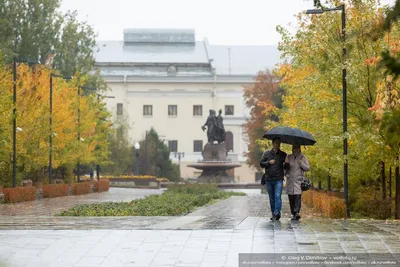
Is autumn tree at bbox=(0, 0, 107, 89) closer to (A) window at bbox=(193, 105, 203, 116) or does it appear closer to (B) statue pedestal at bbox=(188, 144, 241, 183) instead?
(B) statue pedestal at bbox=(188, 144, 241, 183)

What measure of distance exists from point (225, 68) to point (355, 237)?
Result: 80392 mm

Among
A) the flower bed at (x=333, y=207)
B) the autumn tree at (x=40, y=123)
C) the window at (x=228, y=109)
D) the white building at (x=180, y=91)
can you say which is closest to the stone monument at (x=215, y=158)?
the autumn tree at (x=40, y=123)

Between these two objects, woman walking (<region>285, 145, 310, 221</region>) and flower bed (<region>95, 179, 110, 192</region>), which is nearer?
woman walking (<region>285, 145, 310, 221</region>)

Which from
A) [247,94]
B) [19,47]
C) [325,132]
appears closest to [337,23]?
[325,132]

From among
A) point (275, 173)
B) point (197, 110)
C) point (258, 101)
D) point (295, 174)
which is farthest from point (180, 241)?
point (197, 110)

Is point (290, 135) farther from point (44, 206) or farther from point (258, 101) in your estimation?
point (258, 101)

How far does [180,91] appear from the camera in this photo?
92750mm

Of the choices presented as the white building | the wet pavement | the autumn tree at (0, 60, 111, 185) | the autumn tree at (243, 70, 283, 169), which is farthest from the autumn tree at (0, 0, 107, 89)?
the white building

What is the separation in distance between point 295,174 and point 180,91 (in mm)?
75955

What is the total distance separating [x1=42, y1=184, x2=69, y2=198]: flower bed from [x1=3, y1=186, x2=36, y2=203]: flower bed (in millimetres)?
2532

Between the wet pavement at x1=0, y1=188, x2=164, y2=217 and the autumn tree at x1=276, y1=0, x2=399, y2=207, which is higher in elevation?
the autumn tree at x1=276, y1=0, x2=399, y2=207

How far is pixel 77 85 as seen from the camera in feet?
168

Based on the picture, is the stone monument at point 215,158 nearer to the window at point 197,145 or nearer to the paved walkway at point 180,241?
the window at point 197,145

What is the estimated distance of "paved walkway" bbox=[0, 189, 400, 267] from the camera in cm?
1109
